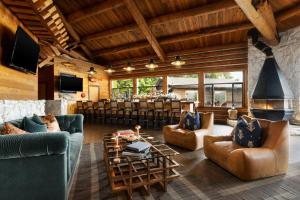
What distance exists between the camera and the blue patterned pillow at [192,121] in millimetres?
4238

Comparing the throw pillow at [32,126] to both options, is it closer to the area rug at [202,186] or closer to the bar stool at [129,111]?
the area rug at [202,186]

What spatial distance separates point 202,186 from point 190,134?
5.25 ft

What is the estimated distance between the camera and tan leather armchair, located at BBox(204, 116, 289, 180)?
252cm

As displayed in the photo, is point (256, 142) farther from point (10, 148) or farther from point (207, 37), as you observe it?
point (207, 37)

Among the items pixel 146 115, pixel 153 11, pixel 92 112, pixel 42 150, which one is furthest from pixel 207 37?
pixel 42 150

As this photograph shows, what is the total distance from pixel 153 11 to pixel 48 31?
13.6ft

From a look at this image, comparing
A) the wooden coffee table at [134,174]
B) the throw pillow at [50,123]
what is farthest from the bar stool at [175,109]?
the throw pillow at [50,123]

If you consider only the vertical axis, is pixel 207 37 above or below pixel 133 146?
above

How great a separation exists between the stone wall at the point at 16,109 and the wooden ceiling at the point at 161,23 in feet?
11.6

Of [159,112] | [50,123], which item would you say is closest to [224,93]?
[159,112]

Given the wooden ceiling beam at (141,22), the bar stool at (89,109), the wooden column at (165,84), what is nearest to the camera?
the wooden ceiling beam at (141,22)

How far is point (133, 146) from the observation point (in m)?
2.48

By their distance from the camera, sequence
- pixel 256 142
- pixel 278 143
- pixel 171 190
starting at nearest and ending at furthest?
1. pixel 171 190
2. pixel 278 143
3. pixel 256 142

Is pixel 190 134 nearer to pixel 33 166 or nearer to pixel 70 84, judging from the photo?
pixel 33 166
